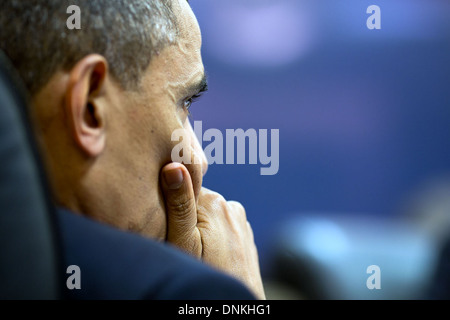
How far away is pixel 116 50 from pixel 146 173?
0.23 meters

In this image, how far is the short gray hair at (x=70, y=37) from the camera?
0.92 m

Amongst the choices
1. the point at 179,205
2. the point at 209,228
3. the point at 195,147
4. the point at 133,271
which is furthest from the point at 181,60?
the point at 133,271

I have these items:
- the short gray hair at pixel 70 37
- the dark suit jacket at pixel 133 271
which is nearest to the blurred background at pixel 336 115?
the short gray hair at pixel 70 37

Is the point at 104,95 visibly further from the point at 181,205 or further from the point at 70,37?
the point at 181,205

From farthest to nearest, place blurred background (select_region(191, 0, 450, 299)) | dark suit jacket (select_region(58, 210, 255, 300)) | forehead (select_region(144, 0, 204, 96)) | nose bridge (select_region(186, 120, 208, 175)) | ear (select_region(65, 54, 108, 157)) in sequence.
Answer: blurred background (select_region(191, 0, 450, 299)) → nose bridge (select_region(186, 120, 208, 175)) → forehead (select_region(144, 0, 204, 96)) → ear (select_region(65, 54, 108, 157)) → dark suit jacket (select_region(58, 210, 255, 300))

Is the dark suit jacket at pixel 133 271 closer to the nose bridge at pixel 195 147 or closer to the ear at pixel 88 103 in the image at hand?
the ear at pixel 88 103

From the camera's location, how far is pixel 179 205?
1.10 meters

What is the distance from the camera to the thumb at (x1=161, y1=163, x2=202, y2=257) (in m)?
1.07

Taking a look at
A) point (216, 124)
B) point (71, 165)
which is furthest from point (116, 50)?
point (216, 124)

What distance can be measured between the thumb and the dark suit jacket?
0.36m

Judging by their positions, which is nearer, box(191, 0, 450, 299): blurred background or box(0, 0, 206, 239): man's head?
box(0, 0, 206, 239): man's head

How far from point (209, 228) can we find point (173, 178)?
27 centimetres

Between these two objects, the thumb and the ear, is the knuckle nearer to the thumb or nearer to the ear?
the thumb

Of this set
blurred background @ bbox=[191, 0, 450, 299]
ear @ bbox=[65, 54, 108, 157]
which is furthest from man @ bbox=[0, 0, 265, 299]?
blurred background @ bbox=[191, 0, 450, 299]
